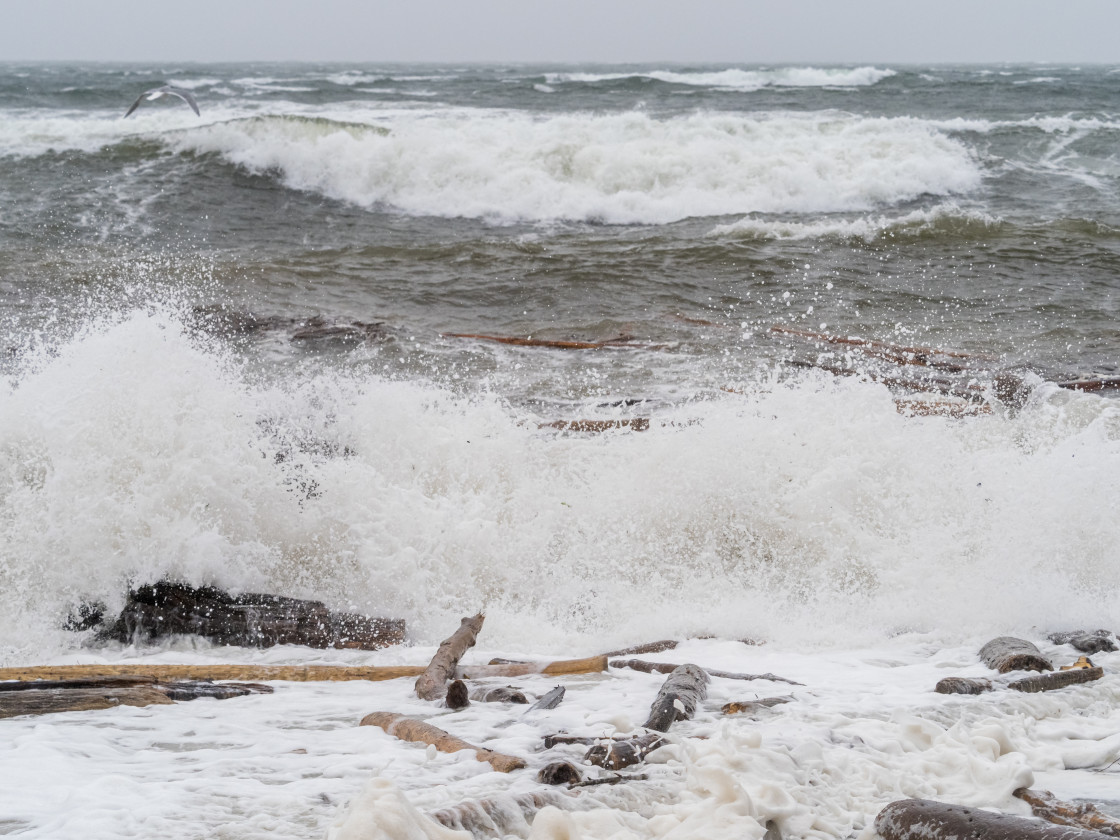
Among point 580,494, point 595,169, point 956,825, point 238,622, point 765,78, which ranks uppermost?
point 765,78

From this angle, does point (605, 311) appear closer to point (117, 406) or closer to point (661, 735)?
point (117, 406)

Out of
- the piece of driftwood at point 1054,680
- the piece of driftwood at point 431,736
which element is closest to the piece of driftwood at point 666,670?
the piece of driftwood at point 1054,680

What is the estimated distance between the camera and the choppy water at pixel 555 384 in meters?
4.80

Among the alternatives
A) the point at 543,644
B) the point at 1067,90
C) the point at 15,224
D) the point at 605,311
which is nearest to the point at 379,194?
the point at 15,224

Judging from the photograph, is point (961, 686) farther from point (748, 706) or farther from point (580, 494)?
point (580, 494)

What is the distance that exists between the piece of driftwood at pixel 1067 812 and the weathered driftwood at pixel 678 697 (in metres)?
0.93

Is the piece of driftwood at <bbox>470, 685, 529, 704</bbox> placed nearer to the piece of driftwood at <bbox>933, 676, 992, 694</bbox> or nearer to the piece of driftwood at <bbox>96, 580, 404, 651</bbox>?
the piece of driftwood at <bbox>96, 580, 404, 651</bbox>

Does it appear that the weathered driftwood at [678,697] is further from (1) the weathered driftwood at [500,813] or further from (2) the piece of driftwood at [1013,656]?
(2) the piece of driftwood at [1013,656]

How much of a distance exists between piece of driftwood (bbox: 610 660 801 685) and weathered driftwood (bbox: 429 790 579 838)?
3.93 ft

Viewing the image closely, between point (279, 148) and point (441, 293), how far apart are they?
9.63m

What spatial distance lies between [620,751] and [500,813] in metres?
0.45

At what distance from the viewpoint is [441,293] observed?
1125 cm

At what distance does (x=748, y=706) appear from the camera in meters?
3.07

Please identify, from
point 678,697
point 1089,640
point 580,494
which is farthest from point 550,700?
point 580,494
